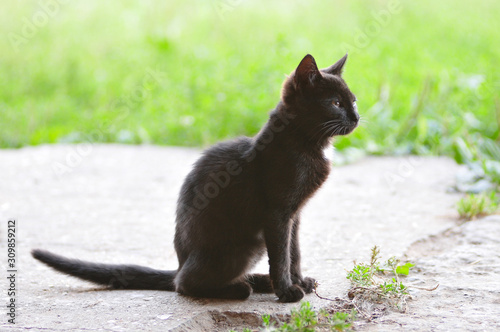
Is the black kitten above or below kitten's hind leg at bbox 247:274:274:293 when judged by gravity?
above

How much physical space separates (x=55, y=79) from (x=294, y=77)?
5239mm

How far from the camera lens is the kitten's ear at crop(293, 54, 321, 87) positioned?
2.40 m

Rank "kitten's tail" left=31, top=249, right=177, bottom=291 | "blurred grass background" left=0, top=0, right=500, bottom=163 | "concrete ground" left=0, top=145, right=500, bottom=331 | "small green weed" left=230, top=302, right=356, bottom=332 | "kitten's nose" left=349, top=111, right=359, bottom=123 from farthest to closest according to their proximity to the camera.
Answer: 1. "blurred grass background" left=0, top=0, right=500, bottom=163
2. "kitten's tail" left=31, top=249, right=177, bottom=291
3. "kitten's nose" left=349, top=111, right=359, bottom=123
4. "concrete ground" left=0, top=145, right=500, bottom=331
5. "small green weed" left=230, top=302, right=356, bottom=332

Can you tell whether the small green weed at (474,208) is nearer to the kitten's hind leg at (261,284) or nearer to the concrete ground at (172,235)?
the concrete ground at (172,235)

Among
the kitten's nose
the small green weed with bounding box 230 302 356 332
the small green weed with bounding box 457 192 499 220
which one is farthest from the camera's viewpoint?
the small green weed with bounding box 457 192 499 220

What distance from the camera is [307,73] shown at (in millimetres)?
2430

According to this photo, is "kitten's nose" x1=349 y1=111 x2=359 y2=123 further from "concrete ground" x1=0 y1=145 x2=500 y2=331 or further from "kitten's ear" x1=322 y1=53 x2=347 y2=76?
"concrete ground" x1=0 y1=145 x2=500 y2=331

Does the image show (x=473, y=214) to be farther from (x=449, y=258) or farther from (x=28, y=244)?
(x=28, y=244)

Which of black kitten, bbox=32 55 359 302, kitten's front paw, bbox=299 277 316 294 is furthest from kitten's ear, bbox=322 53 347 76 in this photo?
kitten's front paw, bbox=299 277 316 294

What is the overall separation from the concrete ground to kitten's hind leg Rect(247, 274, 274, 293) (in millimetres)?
97

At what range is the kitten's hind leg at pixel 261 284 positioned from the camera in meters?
2.66

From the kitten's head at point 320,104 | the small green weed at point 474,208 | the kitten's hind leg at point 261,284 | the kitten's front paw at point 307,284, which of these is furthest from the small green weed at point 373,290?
the small green weed at point 474,208

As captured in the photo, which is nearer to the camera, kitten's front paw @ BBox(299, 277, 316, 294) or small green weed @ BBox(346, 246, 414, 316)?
small green weed @ BBox(346, 246, 414, 316)

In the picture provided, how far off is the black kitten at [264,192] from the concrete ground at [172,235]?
107mm
